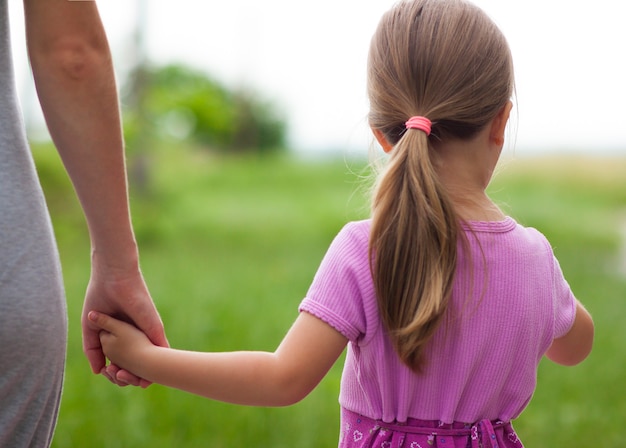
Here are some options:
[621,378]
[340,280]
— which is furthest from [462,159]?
[621,378]

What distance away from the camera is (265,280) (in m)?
7.00

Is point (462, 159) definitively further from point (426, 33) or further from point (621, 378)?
point (621, 378)

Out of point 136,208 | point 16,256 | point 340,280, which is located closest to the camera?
point 16,256

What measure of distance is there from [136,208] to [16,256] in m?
9.78

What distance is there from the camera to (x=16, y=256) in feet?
4.14

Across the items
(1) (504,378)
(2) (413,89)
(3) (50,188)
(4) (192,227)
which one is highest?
(2) (413,89)

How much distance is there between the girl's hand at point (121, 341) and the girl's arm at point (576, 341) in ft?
2.77

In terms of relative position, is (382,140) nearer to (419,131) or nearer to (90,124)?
(419,131)

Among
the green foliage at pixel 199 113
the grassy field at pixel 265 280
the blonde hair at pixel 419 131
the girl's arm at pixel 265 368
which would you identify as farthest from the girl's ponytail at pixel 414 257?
the green foliage at pixel 199 113

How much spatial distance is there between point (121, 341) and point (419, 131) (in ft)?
2.31

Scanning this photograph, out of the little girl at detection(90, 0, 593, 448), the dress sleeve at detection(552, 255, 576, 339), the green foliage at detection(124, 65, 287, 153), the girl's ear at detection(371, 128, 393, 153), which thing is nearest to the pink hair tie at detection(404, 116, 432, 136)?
the little girl at detection(90, 0, 593, 448)

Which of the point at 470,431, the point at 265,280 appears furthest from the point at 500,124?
the point at 265,280

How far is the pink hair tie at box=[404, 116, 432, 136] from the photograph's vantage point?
1546 millimetres

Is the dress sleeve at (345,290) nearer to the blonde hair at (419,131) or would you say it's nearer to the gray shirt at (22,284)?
the blonde hair at (419,131)
